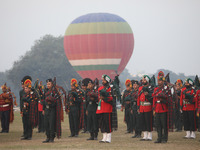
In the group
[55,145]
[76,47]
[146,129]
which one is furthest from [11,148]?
[76,47]

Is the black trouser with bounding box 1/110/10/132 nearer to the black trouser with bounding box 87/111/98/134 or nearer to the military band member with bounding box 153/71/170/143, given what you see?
the black trouser with bounding box 87/111/98/134

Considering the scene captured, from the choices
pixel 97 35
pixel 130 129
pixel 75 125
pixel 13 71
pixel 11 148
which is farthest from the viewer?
pixel 13 71

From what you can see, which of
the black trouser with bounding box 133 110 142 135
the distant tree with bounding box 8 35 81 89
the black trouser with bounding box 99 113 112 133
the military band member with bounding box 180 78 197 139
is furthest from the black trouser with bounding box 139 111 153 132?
the distant tree with bounding box 8 35 81 89

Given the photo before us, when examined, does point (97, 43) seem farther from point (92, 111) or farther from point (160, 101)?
point (160, 101)

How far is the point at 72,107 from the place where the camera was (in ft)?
75.1

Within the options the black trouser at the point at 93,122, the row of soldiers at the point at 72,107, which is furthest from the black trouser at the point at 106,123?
the black trouser at the point at 93,122

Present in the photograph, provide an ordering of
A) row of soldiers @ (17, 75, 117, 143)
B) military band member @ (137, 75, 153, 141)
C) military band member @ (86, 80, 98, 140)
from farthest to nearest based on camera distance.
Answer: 1. military band member @ (86, 80, 98, 140)
2. military band member @ (137, 75, 153, 141)
3. row of soldiers @ (17, 75, 117, 143)

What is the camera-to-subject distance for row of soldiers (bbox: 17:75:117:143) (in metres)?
19.1

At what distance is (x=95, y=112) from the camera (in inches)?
803

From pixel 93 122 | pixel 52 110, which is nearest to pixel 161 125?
pixel 93 122

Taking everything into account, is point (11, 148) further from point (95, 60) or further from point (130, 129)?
point (95, 60)

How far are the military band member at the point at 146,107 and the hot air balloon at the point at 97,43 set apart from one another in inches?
2107

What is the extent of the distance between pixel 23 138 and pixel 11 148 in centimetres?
341

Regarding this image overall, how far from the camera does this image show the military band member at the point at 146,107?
64.7ft
